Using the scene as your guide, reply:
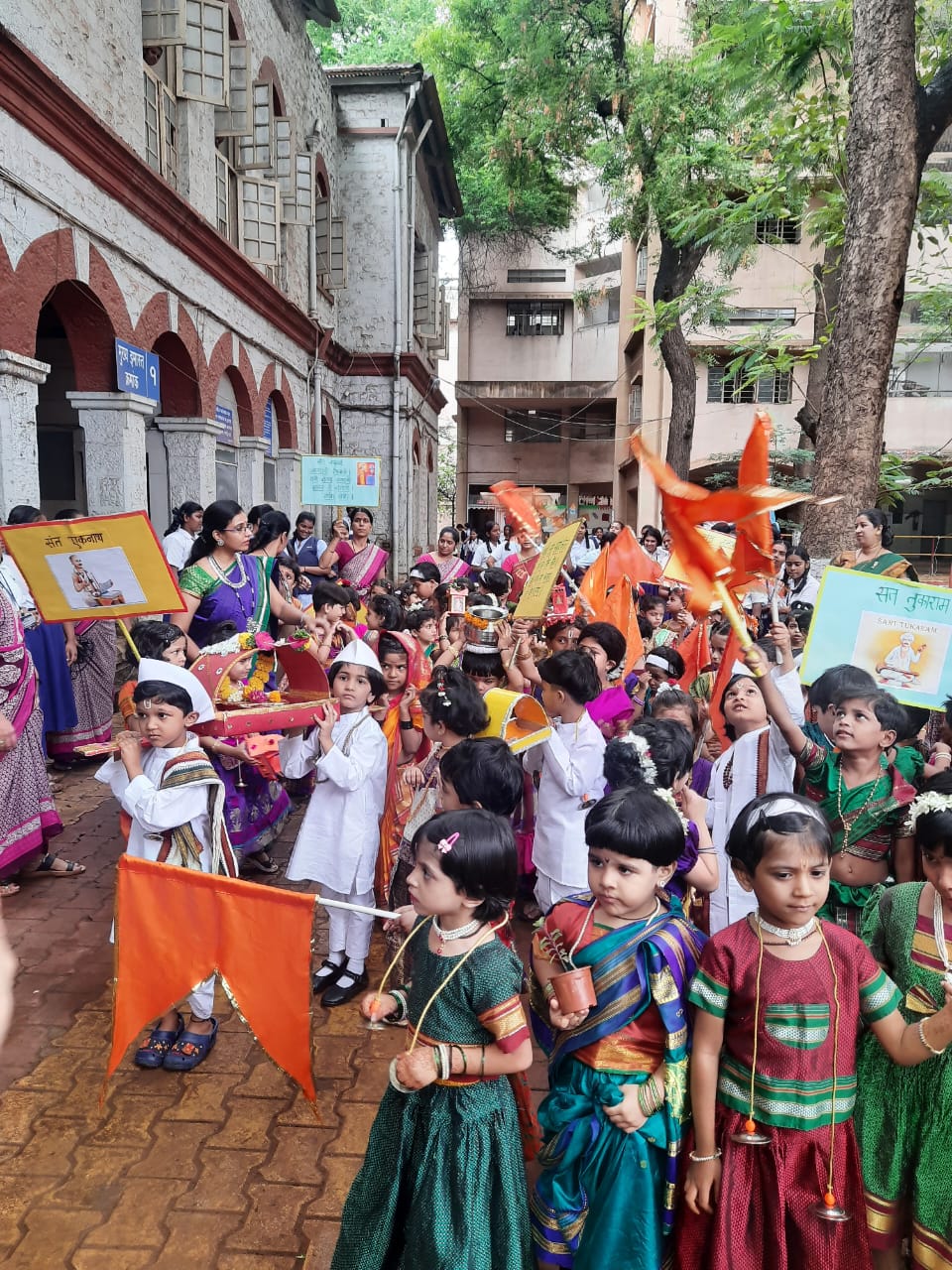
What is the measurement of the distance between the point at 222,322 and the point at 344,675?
28.5ft

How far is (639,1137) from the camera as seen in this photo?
1938 millimetres

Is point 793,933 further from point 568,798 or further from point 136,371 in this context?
point 136,371

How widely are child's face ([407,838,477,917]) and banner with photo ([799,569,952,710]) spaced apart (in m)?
1.95

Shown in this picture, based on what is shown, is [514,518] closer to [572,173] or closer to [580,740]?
[580,740]

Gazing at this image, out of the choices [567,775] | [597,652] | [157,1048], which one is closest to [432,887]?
[567,775]

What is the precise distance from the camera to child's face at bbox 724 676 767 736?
10.3ft

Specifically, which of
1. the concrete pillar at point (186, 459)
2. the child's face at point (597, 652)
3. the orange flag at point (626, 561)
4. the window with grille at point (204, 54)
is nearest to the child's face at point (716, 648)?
the child's face at point (597, 652)

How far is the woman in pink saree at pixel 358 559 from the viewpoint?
7.48 m

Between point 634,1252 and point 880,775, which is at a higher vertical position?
Answer: point 880,775

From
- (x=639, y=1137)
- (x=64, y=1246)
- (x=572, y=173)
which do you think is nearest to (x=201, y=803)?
(x=64, y=1246)

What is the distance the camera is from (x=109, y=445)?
26.8 feet

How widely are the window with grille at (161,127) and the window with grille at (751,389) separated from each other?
52.3 feet

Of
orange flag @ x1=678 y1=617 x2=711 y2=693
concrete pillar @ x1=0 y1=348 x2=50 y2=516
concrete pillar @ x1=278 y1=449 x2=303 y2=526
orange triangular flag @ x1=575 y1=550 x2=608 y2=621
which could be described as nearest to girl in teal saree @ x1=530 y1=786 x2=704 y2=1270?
orange flag @ x1=678 y1=617 x2=711 y2=693

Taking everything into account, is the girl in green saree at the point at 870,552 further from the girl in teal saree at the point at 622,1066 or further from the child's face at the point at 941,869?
the girl in teal saree at the point at 622,1066
